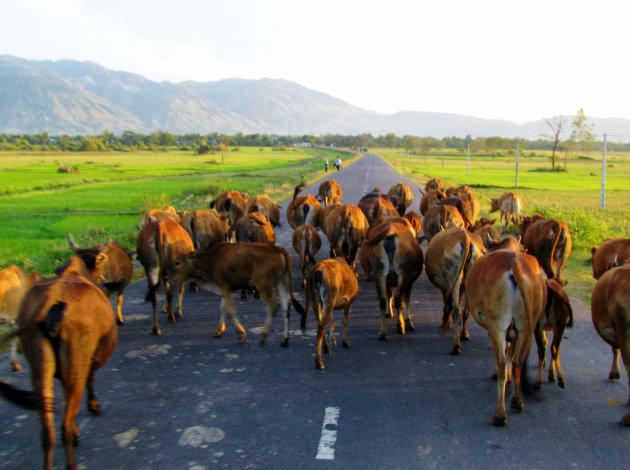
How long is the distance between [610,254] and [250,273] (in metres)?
5.57

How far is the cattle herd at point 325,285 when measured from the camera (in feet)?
15.6

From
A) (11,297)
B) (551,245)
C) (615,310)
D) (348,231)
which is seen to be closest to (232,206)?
(348,231)

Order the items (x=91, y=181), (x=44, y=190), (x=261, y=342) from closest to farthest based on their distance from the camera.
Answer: (x=261, y=342) → (x=44, y=190) → (x=91, y=181)

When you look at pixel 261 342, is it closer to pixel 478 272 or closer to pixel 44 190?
pixel 478 272

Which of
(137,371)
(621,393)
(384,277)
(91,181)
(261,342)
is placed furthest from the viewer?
(91,181)

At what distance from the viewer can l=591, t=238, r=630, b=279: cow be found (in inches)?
340

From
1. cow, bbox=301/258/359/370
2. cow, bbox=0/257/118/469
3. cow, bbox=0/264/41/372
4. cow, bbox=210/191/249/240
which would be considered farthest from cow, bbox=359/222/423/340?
cow, bbox=210/191/249/240

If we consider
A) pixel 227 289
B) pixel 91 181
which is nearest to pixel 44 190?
pixel 91 181

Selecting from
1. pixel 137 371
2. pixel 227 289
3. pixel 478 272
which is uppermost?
pixel 478 272

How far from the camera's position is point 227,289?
324 inches

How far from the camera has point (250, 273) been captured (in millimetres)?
8109

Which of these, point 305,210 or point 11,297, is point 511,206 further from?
point 11,297

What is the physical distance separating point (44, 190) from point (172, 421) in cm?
3342

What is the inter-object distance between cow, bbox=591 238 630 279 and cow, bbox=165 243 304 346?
191 inches
